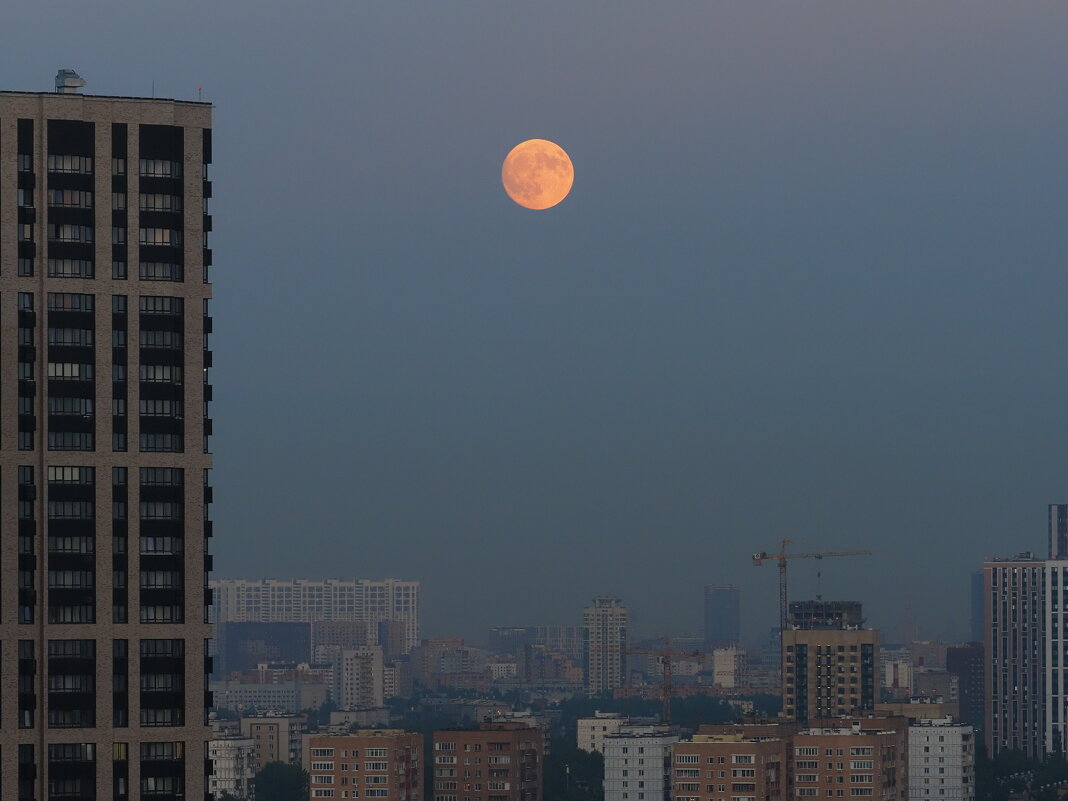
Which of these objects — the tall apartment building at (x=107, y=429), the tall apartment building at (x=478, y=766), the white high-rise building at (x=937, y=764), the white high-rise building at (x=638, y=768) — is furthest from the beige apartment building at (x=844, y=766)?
the tall apartment building at (x=107, y=429)

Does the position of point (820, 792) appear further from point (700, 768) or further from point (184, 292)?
point (184, 292)

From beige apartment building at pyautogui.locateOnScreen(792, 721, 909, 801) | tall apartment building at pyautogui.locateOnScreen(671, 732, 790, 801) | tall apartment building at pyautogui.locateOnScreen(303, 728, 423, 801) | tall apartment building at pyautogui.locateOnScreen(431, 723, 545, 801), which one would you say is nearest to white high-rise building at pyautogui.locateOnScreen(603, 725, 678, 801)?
tall apartment building at pyautogui.locateOnScreen(431, 723, 545, 801)

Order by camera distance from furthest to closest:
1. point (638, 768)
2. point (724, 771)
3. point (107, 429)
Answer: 1. point (638, 768)
2. point (724, 771)
3. point (107, 429)

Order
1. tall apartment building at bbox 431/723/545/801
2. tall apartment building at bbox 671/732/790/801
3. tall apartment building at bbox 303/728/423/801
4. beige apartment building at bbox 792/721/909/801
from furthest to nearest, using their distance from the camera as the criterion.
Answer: tall apartment building at bbox 431/723/545/801, tall apartment building at bbox 303/728/423/801, beige apartment building at bbox 792/721/909/801, tall apartment building at bbox 671/732/790/801

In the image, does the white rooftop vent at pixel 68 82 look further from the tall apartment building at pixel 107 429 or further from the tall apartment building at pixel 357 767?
the tall apartment building at pixel 357 767

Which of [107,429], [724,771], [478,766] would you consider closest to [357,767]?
[478,766]

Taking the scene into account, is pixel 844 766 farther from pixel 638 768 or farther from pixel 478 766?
pixel 478 766

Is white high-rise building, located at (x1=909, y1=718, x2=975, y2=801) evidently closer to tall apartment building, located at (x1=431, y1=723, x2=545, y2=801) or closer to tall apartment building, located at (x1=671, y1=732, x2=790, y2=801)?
tall apartment building, located at (x1=671, y1=732, x2=790, y2=801)
